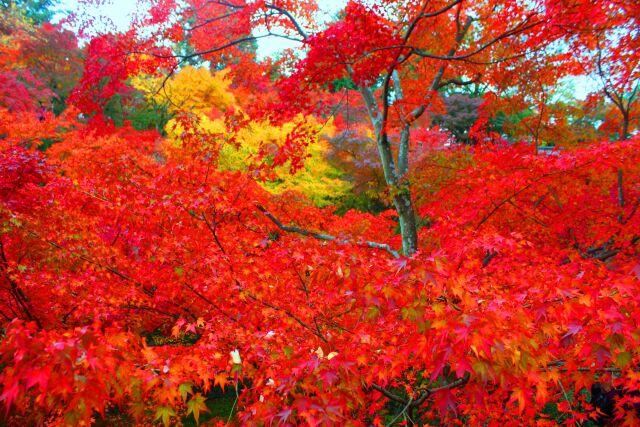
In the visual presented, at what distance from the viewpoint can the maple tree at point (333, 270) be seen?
2275 mm

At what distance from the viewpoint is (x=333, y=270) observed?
3.48 m

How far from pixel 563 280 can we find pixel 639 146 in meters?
3.37

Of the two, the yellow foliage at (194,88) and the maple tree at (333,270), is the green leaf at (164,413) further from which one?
the yellow foliage at (194,88)

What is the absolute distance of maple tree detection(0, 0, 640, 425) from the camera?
2.28 m

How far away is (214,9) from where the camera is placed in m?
7.79

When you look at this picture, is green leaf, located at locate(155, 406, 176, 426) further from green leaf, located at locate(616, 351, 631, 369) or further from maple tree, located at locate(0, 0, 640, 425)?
green leaf, located at locate(616, 351, 631, 369)

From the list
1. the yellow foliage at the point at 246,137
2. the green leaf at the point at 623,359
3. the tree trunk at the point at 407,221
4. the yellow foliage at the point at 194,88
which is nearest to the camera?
the green leaf at the point at 623,359

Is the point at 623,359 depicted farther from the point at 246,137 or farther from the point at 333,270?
the point at 246,137

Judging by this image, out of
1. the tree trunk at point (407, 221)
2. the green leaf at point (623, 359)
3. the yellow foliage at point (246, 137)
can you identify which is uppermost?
the yellow foliage at point (246, 137)

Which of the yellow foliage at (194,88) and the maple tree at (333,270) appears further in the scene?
the yellow foliage at (194,88)

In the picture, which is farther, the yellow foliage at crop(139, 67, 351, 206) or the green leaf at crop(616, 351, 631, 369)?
the yellow foliage at crop(139, 67, 351, 206)

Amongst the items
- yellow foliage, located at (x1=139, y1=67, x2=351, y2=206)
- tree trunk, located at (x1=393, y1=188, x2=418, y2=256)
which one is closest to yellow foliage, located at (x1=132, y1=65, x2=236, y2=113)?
yellow foliage, located at (x1=139, y1=67, x2=351, y2=206)

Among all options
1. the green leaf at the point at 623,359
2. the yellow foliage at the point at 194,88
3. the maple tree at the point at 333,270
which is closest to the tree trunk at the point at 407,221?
the maple tree at the point at 333,270

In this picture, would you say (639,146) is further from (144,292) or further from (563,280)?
(144,292)
